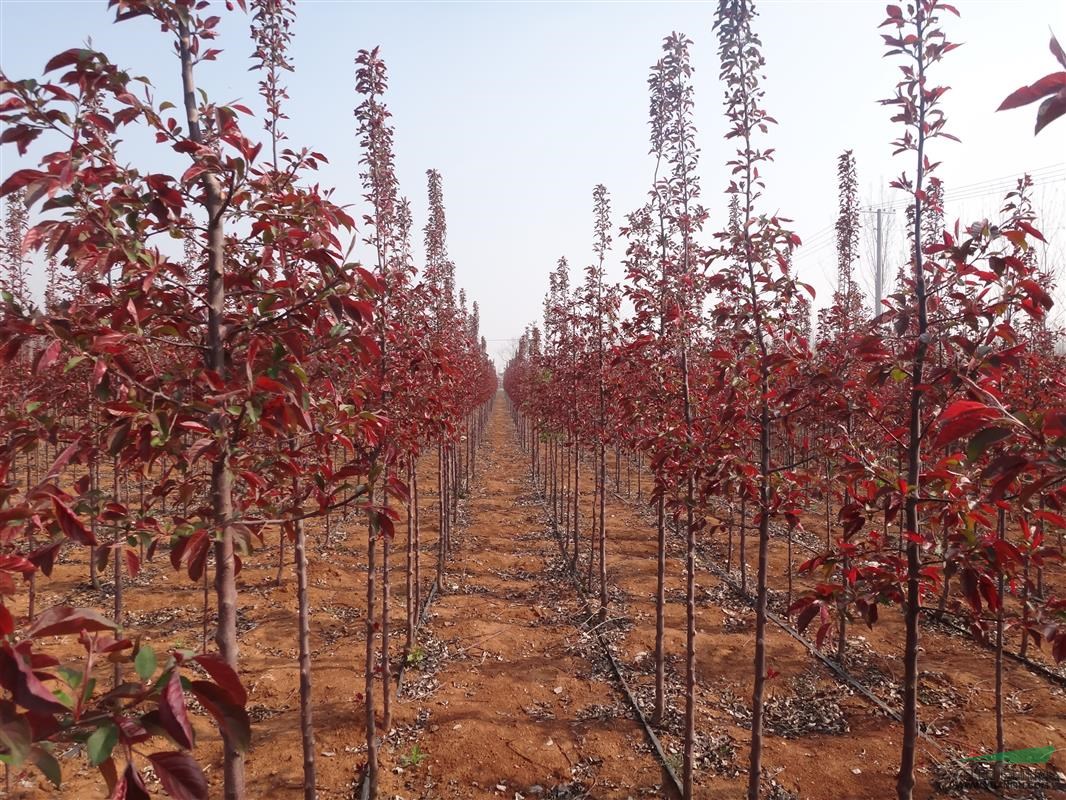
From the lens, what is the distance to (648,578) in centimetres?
1397

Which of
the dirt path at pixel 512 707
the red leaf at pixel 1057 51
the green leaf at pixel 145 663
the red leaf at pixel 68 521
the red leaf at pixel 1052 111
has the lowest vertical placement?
the dirt path at pixel 512 707

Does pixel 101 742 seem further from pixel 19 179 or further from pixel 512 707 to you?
pixel 512 707

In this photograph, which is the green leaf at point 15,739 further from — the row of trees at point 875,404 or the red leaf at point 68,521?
the row of trees at point 875,404

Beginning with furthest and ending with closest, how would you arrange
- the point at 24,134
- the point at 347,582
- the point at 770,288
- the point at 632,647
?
the point at 347,582 < the point at 632,647 < the point at 770,288 < the point at 24,134

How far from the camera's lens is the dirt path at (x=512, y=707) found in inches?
273

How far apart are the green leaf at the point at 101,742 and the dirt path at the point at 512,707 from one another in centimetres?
643

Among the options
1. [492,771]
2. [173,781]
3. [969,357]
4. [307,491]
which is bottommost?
[492,771]

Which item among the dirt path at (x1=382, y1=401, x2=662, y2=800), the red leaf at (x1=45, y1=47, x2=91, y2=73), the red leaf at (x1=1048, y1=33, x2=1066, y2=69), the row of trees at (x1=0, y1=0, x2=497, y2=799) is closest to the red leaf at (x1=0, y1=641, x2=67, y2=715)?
the row of trees at (x1=0, y1=0, x2=497, y2=799)

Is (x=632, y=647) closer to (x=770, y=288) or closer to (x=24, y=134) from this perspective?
(x=770, y=288)

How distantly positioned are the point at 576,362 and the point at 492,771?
8.74 m

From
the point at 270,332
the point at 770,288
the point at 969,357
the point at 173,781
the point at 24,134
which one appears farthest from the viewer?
the point at 770,288

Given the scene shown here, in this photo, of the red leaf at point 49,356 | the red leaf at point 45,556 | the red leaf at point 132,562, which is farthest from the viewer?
the red leaf at point 132,562

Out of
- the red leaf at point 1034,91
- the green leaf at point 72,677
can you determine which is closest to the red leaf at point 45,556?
the green leaf at point 72,677

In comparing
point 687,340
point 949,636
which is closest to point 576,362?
point 687,340
